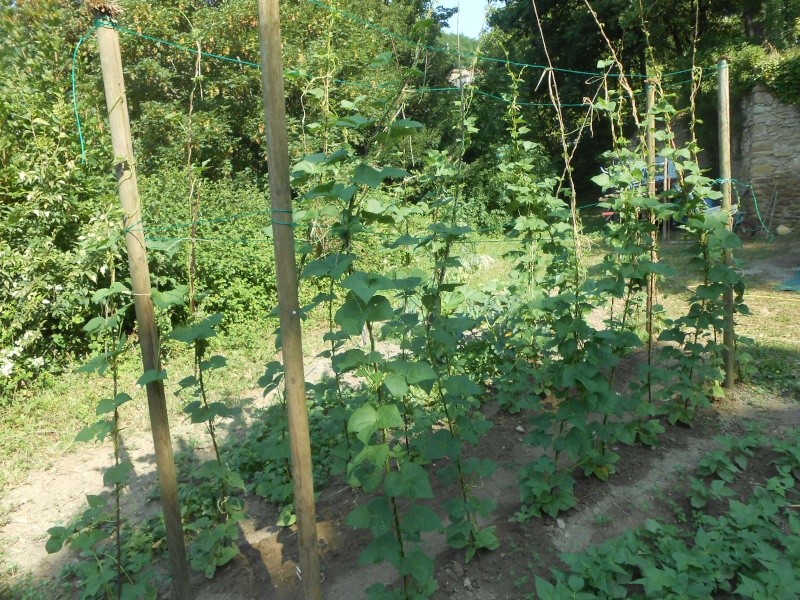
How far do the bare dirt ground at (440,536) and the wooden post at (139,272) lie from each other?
0.51 metres

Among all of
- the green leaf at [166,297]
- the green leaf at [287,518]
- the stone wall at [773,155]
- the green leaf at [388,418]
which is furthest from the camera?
the stone wall at [773,155]

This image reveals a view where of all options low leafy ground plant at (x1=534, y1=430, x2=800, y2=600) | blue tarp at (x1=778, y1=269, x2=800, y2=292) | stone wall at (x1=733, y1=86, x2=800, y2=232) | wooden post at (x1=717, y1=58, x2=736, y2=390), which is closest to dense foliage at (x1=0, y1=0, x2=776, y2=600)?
wooden post at (x1=717, y1=58, x2=736, y2=390)

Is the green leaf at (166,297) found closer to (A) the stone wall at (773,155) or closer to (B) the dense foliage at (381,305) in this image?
(B) the dense foliage at (381,305)

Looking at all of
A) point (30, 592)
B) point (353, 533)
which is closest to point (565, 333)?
point (353, 533)

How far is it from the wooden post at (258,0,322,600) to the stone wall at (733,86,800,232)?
12065 millimetres

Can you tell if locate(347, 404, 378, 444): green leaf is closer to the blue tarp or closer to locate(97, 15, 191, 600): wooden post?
locate(97, 15, 191, 600): wooden post

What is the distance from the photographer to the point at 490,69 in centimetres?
1443

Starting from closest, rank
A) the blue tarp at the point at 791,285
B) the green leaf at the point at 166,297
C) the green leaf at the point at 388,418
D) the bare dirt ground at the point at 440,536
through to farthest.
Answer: the green leaf at the point at 388,418
the green leaf at the point at 166,297
the bare dirt ground at the point at 440,536
the blue tarp at the point at 791,285

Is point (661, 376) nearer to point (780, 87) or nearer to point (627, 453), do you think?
point (627, 453)

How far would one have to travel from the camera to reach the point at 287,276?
1.94 metres

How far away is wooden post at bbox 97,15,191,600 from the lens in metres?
2.13

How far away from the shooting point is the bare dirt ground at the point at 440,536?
259cm

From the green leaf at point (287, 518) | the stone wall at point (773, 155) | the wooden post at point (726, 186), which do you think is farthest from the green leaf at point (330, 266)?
the stone wall at point (773, 155)

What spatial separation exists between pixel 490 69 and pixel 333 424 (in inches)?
534
